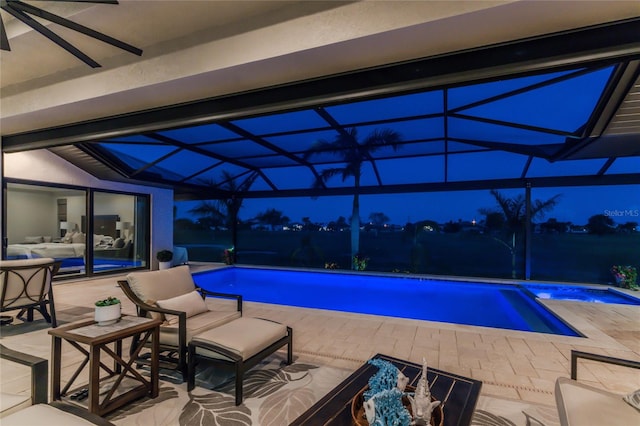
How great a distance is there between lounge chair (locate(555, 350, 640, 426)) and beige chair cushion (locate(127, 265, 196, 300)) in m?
3.23

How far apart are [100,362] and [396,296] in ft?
20.6

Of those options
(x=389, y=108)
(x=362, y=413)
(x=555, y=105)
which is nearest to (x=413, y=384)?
(x=362, y=413)

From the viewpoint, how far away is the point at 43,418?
149cm

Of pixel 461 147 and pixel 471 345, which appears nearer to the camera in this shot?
pixel 471 345

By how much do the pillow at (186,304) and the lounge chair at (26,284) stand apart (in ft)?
7.78

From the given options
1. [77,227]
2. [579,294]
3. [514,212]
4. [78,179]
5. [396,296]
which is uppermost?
[78,179]

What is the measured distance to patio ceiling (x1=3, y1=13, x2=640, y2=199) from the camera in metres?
2.33

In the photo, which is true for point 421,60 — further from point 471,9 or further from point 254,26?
point 254,26

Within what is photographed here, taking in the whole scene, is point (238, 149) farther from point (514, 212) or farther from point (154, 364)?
point (514, 212)

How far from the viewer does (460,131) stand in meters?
6.27

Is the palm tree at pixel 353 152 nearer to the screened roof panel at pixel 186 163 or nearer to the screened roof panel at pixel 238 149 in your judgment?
the screened roof panel at pixel 238 149

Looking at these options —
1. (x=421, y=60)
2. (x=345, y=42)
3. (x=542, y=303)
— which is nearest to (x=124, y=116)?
(x=345, y=42)

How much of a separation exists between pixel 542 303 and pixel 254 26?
20.3 ft

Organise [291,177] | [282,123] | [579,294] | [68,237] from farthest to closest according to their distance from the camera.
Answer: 1. [291,177]
2. [68,237]
3. [579,294]
4. [282,123]
